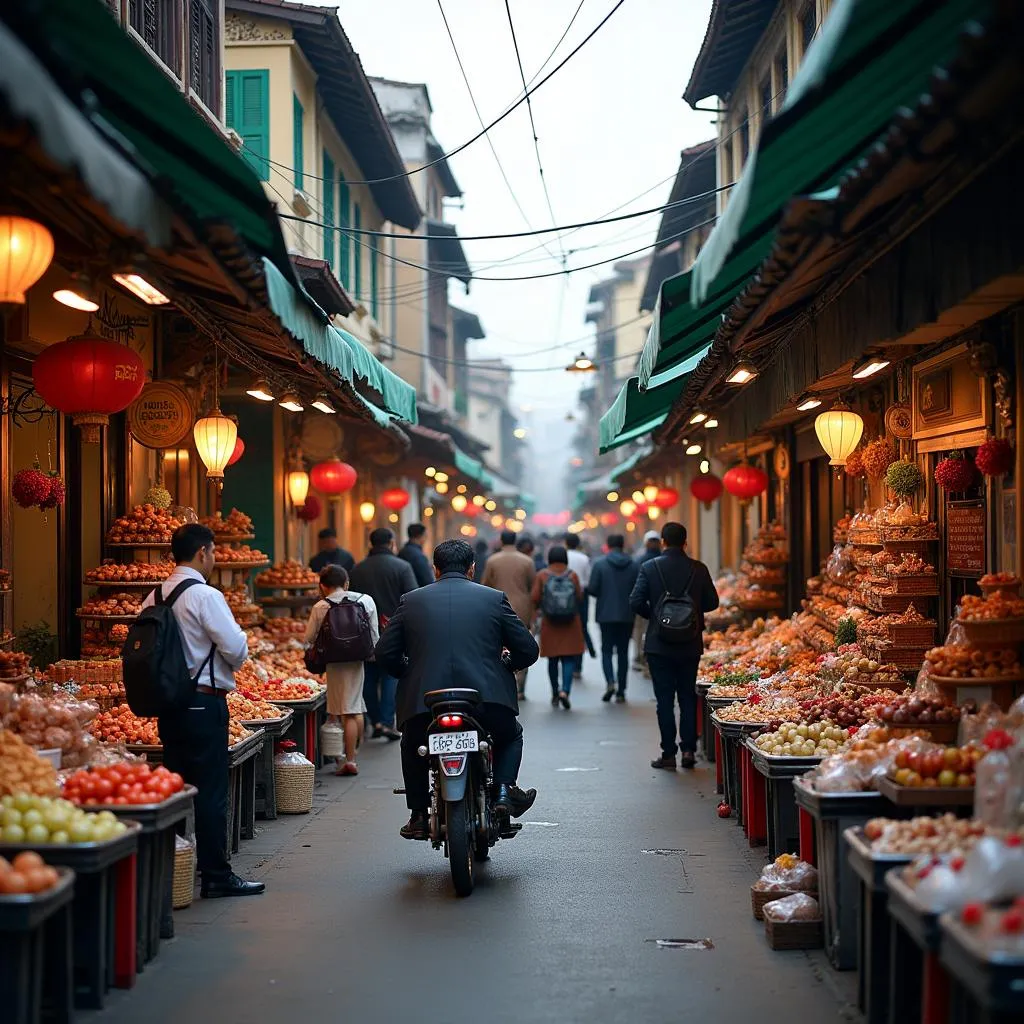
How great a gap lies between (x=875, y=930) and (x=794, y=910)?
121 cm

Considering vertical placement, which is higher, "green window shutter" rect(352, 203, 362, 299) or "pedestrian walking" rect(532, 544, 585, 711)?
"green window shutter" rect(352, 203, 362, 299)

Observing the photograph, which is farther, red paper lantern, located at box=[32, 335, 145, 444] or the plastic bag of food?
red paper lantern, located at box=[32, 335, 145, 444]

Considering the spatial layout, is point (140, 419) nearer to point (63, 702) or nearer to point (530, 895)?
point (63, 702)

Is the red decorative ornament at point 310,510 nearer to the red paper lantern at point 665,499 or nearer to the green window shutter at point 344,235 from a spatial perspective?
the green window shutter at point 344,235

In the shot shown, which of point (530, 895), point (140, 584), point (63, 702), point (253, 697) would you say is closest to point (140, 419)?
point (140, 584)

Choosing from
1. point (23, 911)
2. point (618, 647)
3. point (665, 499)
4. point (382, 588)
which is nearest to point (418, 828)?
point (23, 911)

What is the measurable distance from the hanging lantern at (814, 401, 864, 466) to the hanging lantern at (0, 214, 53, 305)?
6.97m

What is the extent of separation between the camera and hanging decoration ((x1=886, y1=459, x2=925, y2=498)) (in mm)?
10133

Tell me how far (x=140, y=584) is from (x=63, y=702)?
114 inches

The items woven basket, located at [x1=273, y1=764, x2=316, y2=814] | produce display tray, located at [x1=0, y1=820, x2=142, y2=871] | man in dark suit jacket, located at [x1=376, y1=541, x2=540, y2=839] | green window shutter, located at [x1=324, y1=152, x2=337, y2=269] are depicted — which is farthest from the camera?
green window shutter, located at [x1=324, y1=152, x2=337, y2=269]

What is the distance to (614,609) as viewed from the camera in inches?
719

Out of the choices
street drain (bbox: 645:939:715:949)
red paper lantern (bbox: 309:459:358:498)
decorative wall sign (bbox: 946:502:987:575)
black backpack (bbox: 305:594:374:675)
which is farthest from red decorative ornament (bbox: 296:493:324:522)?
street drain (bbox: 645:939:715:949)

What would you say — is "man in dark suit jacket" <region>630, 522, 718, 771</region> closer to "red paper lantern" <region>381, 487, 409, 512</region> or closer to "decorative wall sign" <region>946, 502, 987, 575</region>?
"decorative wall sign" <region>946, 502, 987, 575</region>

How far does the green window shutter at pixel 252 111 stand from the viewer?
1880 cm
